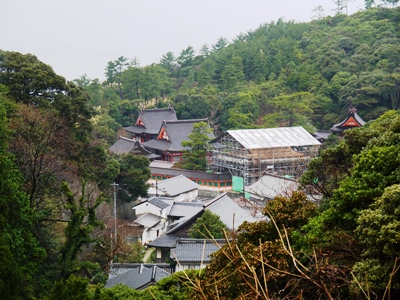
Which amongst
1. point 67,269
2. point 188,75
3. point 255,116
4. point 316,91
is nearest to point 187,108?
point 255,116

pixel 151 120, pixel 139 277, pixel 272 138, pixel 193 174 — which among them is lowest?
pixel 139 277

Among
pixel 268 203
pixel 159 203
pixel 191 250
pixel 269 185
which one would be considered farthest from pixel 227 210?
pixel 268 203

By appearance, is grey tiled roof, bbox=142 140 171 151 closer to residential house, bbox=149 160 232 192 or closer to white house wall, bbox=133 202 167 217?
residential house, bbox=149 160 232 192

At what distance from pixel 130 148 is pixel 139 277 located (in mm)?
20962

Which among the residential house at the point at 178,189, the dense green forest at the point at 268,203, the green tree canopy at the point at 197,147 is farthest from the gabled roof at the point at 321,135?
the residential house at the point at 178,189

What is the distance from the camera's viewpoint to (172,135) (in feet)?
114

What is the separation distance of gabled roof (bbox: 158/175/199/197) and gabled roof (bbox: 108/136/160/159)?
20.2 ft

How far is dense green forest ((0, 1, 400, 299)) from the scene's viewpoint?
6.65 metres

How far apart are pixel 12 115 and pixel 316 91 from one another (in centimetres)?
2863

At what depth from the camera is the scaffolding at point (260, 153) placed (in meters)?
27.9

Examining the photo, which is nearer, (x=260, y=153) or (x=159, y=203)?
(x=159, y=203)

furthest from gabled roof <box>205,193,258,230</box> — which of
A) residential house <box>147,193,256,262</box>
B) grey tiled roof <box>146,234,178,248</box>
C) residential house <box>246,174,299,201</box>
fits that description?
residential house <box>246,174,299,201</box>

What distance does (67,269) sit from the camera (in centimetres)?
1165

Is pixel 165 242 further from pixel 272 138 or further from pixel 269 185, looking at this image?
pixel 272 138
